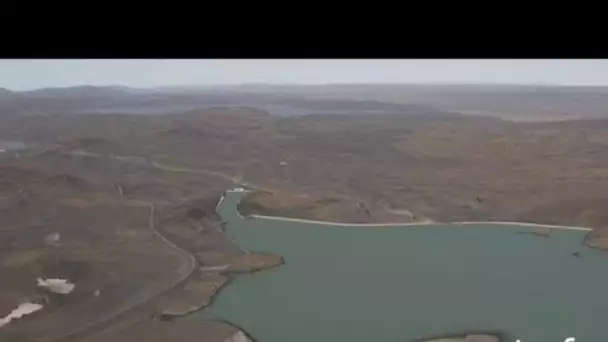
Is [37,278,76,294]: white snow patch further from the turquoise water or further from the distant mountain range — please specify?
the distant mountain range

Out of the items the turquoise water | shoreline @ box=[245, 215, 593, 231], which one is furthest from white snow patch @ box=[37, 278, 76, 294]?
shoreline @ box=[245, 215, 593, 231]

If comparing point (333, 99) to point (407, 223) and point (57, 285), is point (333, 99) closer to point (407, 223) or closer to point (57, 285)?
point (407, 223)

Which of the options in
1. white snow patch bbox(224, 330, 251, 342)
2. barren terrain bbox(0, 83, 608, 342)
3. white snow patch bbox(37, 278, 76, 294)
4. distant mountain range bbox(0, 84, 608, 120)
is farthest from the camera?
distant mountain range bbox(0, 84, 608, 120)

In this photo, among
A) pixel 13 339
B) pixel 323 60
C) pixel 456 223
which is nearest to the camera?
pixel 13 339

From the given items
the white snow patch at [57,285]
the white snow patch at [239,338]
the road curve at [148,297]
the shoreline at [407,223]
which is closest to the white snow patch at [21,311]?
the white snow patch at [57,285]

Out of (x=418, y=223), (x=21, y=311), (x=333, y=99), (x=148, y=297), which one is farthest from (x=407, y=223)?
(x=21, y=311)

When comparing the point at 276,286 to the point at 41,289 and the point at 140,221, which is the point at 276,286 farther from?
the point at 41,289
